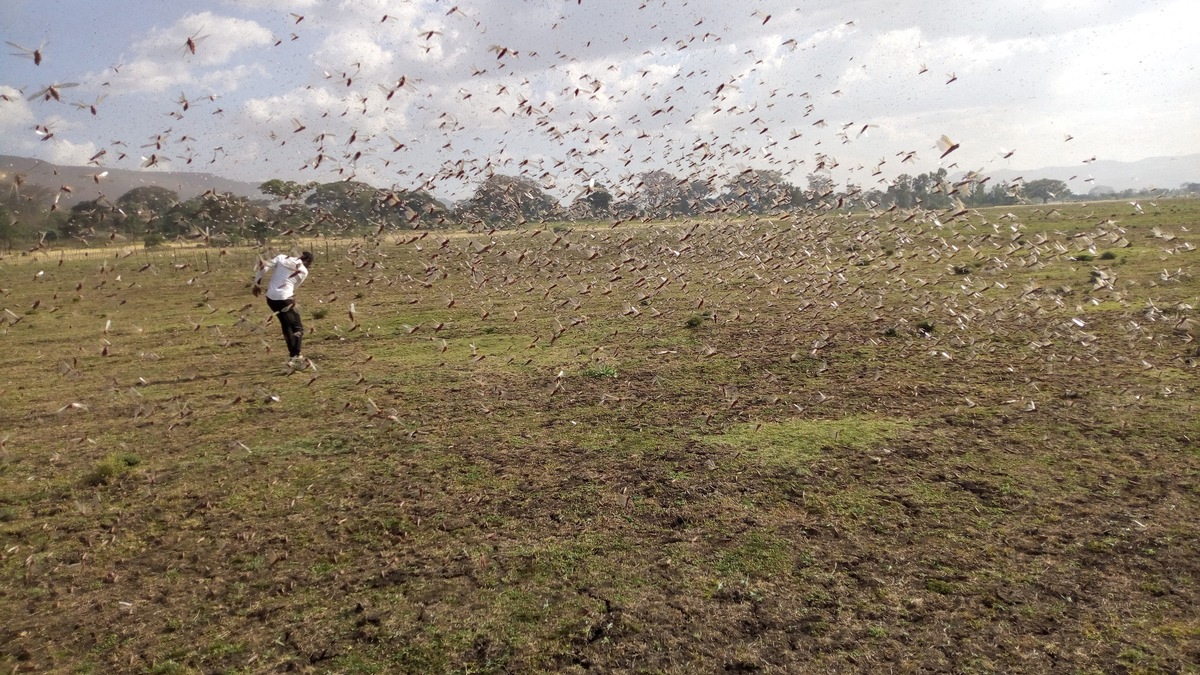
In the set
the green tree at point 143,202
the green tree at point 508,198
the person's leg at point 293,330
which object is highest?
the green tree at point 143,202

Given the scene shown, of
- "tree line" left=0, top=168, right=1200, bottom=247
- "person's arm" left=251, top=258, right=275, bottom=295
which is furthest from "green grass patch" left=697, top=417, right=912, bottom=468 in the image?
"person's arm" left=251, top=258, right=275, bottom=295

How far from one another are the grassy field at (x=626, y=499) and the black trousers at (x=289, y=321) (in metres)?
0.52

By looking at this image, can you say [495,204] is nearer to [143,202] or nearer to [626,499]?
→ [143,202]

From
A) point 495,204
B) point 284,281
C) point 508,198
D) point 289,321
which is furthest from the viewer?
point 495,204

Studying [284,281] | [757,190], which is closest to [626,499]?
[284,281]

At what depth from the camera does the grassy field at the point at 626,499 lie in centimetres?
391

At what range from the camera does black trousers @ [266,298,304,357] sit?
34.0 ft

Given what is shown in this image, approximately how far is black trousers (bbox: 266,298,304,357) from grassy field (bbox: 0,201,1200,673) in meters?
0.52

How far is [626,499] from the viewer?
5.73 metres

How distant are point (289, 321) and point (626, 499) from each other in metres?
7.23

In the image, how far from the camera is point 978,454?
643 centimetres

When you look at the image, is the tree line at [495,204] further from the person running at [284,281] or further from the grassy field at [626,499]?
the grassy field at [626,499]

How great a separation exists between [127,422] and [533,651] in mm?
7253

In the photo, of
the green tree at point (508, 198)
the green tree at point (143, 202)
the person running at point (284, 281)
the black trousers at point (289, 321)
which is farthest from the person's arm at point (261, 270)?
the green tree at point (143, 202)
